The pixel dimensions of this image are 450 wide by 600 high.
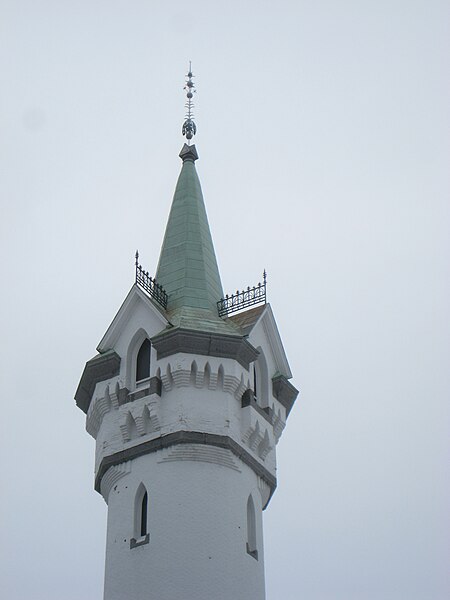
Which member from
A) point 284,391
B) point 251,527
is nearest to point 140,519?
point 251,527

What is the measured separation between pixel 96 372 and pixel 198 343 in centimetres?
355

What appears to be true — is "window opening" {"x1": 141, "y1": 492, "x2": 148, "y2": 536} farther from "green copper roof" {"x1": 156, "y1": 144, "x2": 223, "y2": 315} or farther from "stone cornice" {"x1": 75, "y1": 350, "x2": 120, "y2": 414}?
"green copper roof" {"x1": 156, "y1": 144, "x2": 223, "y2": 315}

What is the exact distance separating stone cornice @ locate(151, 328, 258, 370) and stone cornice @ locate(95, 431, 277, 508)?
2753 millimetres

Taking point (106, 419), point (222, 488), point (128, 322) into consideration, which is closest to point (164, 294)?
point (128, 322)

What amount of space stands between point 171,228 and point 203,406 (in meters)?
8.81

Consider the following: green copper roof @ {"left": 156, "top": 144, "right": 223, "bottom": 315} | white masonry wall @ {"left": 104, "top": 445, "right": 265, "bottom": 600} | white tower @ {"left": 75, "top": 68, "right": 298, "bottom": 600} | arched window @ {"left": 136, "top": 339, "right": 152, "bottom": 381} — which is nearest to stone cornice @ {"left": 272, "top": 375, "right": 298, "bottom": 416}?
white tower @ {"left": 75, "top": 68, "right": 298, "bottom": 600}

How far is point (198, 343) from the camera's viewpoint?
41.0 metres

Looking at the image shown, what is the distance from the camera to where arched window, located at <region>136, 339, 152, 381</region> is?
41750 millimetres

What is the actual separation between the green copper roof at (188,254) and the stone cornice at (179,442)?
4.94 metres

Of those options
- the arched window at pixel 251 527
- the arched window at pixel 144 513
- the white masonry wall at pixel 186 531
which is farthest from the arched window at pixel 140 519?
the arched window at pixel 251 527

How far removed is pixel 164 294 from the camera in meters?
43.7

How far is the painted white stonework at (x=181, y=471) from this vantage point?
1480 inches

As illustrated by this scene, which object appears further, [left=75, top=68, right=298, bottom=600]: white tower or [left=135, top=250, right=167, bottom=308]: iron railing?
[left=135, top=250, right=167, bottom=308]: iron railing

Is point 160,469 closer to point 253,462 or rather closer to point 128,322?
point 253,462
